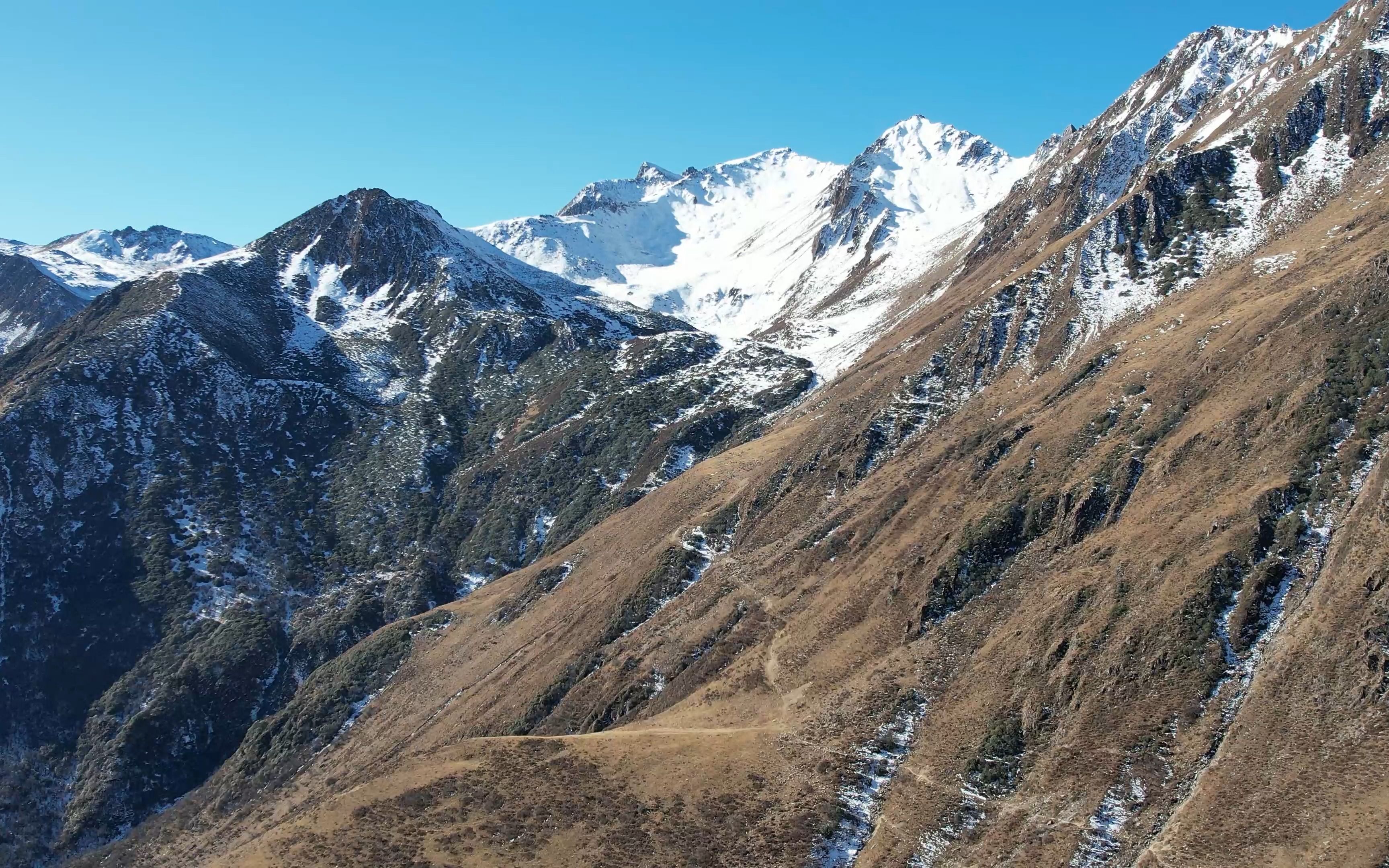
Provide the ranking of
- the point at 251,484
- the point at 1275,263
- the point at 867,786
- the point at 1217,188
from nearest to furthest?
the point at 867,786 < the point at 1275,263 < the point at 1217,188 < the point at 251,484

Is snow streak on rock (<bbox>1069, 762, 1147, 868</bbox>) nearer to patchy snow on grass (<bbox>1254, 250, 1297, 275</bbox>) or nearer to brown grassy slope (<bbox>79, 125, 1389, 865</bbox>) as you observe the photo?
brown grassy slope (<bbox>79, 125, 1389, 865</bbox>)

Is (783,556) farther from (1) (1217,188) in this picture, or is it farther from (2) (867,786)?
(1) (1217,188)

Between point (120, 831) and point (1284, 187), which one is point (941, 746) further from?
point (1284, 187)

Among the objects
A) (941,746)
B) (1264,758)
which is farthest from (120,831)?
(1264,758)

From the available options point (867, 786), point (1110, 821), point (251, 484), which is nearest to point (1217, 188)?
point (1110, 821)

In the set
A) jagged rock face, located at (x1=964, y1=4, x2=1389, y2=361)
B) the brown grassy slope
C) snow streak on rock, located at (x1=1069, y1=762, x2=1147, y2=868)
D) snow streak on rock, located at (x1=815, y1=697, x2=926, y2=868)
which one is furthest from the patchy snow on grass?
snow streak on rock, located at (x1=1069, y1=762, x2=1147, y2=868)
